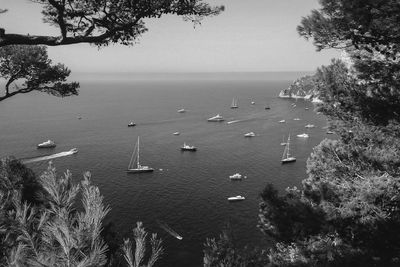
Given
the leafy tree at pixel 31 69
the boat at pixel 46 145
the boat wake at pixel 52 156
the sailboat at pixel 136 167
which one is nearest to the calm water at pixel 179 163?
the sailboat at pixel 136 167

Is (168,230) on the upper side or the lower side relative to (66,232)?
lower

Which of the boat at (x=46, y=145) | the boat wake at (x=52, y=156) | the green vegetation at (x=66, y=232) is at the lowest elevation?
the boat wake at (x=52, y=156)

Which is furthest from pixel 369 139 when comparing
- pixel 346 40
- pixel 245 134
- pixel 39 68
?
pixel 245 134

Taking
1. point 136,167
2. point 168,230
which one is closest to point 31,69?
point 168,230

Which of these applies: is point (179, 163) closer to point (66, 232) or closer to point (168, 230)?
point (168, 230)

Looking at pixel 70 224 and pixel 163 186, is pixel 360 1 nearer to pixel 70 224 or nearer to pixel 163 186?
pixel 70 224

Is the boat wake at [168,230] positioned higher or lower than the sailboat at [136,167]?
lower

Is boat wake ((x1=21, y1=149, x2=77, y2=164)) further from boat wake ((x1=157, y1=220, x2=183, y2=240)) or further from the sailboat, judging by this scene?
boat wake ((x1=157, y1=220, x2=183, y2=240))

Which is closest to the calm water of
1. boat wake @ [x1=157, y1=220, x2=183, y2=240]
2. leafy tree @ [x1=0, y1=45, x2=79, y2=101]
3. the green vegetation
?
boat wake @ [x1=157, y1=220, x2=183, y2=240]

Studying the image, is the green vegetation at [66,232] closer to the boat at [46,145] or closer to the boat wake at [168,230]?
the boat wake at [168,230]
